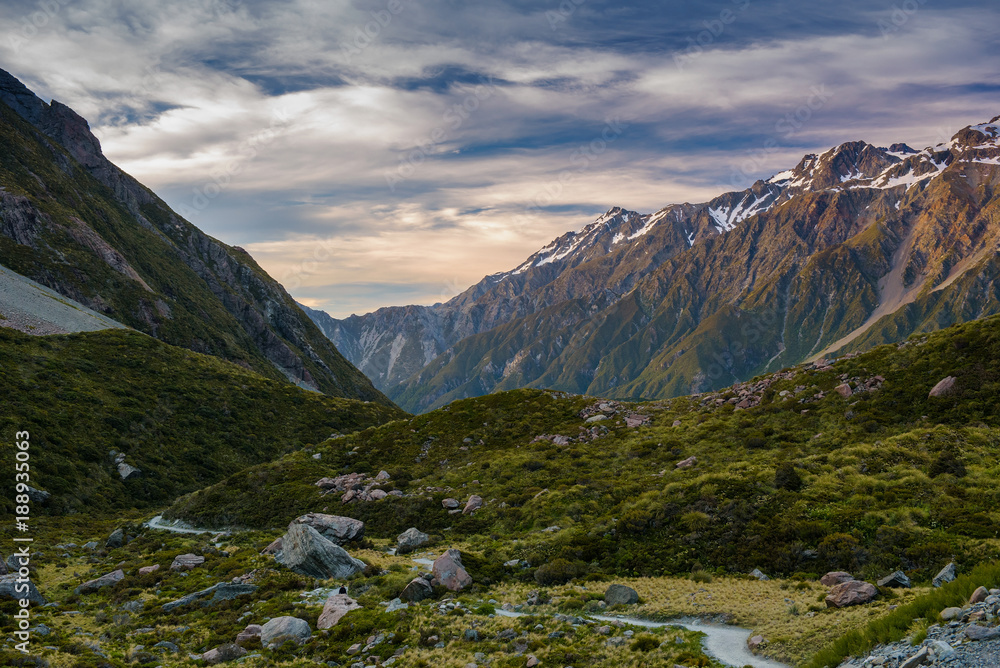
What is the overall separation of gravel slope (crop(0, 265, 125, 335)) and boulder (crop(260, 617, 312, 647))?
97948 mm

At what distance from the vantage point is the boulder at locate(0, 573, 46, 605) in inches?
1136

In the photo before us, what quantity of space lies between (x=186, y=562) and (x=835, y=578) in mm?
41508

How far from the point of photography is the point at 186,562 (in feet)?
124

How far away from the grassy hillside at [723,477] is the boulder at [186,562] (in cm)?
1266

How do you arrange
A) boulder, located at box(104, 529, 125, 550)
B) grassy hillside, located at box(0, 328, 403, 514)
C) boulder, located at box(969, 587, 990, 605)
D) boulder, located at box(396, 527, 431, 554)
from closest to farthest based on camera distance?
boulder, located at box(969, 587, 990, 605)
boulder, located at box(396, 527, 431, 554)
boulder, located at box(104, 529, 125, 550)
grassy hillside, located at box(0, 328, 403, 514)

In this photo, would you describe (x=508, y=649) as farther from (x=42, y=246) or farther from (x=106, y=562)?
(x=42, y=246)

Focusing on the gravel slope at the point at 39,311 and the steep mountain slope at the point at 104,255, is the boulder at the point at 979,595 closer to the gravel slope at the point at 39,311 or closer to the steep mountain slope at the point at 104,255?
the gravel slope at the point at 39,311

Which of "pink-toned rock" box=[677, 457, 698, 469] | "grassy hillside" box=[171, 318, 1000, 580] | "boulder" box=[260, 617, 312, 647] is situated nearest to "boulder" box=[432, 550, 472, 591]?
"grassy hillside" box=[171, 318, 1000, 580]

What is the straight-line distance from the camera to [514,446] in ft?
203

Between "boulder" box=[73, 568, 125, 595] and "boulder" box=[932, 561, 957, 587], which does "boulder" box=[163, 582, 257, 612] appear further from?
"boulder" box=[932, 561, 957, 587]

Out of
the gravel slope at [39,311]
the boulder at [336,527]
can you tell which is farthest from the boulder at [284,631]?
the gravel slope at [39,311]

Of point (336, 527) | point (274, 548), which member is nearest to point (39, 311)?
point (274, 548)

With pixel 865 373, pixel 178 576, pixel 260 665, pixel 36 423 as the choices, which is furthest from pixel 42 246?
pixel 865 373

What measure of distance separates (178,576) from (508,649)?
1053 inches
